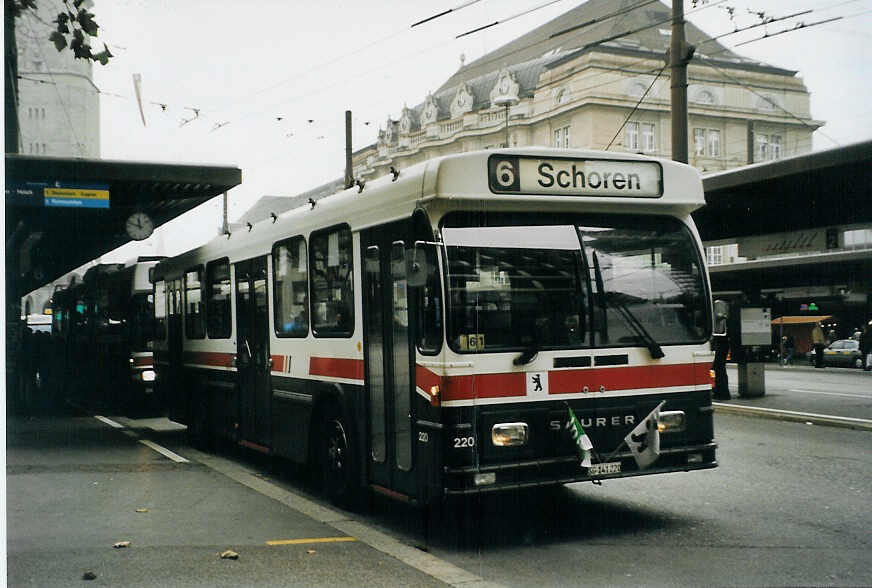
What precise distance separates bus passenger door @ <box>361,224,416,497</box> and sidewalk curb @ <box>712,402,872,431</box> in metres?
9.61

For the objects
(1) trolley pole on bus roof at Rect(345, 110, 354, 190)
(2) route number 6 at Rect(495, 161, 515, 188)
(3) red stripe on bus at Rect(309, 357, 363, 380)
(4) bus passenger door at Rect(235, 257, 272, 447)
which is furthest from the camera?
(1) trolley pole on bus roof at Rect(345, 110, 354, 190)

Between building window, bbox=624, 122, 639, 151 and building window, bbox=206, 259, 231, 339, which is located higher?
building window, bbox=624, 122, 639, 151

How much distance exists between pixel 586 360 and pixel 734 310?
48.8 feet

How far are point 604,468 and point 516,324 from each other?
127 centimetres

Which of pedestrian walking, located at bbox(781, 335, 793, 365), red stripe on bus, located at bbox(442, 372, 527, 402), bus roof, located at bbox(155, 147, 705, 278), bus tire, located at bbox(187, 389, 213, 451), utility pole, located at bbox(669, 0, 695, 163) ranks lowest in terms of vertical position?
pedestrian walking, located at bbox(781, 335, 793, 365)

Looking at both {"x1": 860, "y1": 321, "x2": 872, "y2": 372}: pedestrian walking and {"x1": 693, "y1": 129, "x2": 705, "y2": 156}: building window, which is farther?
{"x1": 860, "y1": 321, "x2": 872, "y2": 372}: pedestrian walking

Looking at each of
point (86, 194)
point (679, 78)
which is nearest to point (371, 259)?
point (86, 194)

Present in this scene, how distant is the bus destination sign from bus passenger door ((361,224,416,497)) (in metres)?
0.91

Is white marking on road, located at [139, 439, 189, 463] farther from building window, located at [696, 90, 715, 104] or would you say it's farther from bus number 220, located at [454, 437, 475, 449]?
building window, located at [696, 90, 715, 104]

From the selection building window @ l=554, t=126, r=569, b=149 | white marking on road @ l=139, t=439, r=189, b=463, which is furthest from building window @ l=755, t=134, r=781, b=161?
white marking on road @ l=139, t=439, r=189, b=463

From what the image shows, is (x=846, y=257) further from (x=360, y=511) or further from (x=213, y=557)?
(x=213, y=557)

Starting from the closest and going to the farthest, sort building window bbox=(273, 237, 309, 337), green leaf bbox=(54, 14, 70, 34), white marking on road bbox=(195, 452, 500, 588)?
1. white marking on road bbox=(195, 452, 500, 588)
2. green leaf bbox=(54, 14, 70, 34)
3. building window bbox=(273, 237, 309, 337)

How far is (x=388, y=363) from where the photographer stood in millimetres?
8172

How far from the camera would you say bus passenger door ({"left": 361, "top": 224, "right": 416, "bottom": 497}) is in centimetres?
788
